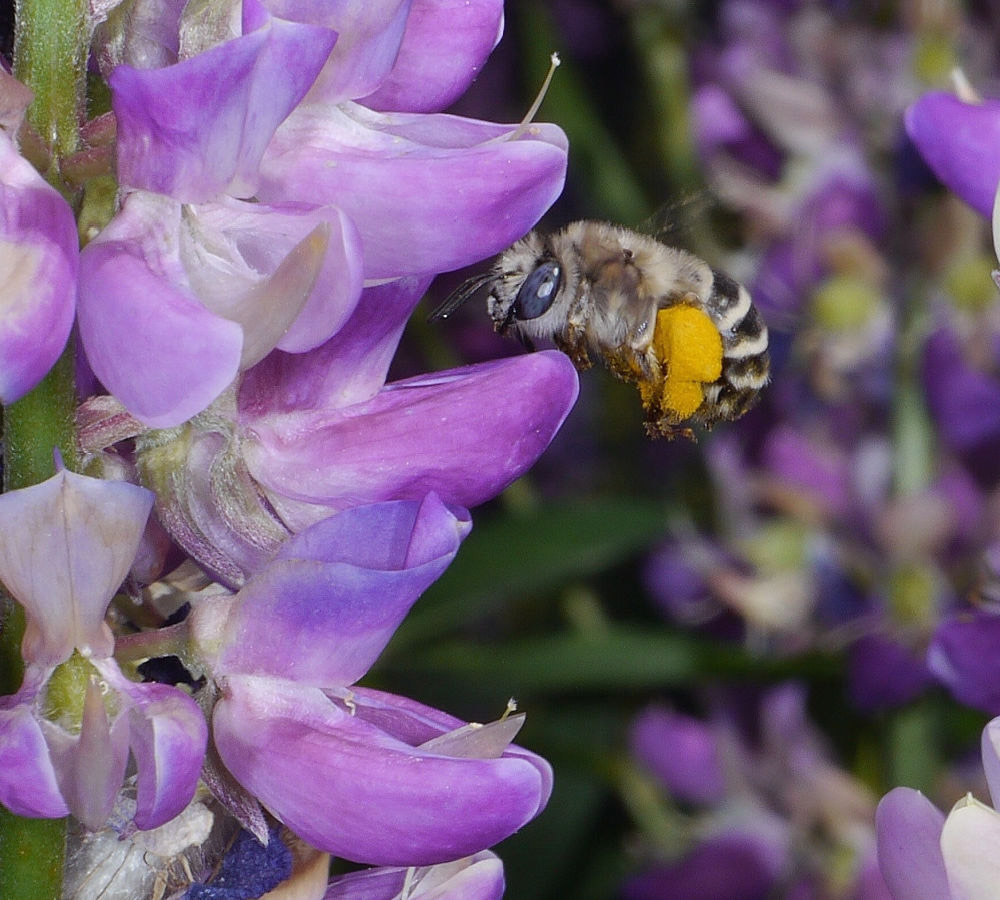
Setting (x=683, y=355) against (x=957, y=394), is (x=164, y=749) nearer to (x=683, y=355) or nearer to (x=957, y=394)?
(x=683, y=355)

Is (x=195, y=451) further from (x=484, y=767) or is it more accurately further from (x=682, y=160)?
(x=682, y=160)

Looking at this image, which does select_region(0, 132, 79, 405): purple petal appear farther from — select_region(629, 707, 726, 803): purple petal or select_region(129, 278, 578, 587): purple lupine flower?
select_region(629, 707, 726, 803): purple petal

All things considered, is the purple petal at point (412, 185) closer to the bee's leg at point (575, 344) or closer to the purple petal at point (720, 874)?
the bee's leg at point (575, 344)

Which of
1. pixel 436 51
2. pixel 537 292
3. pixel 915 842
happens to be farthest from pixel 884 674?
pixel 436 51

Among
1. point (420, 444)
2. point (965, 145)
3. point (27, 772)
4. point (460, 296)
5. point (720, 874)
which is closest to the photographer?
point (27, 772)

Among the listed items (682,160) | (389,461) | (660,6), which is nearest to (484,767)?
(389,461)

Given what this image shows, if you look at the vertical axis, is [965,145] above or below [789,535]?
above
